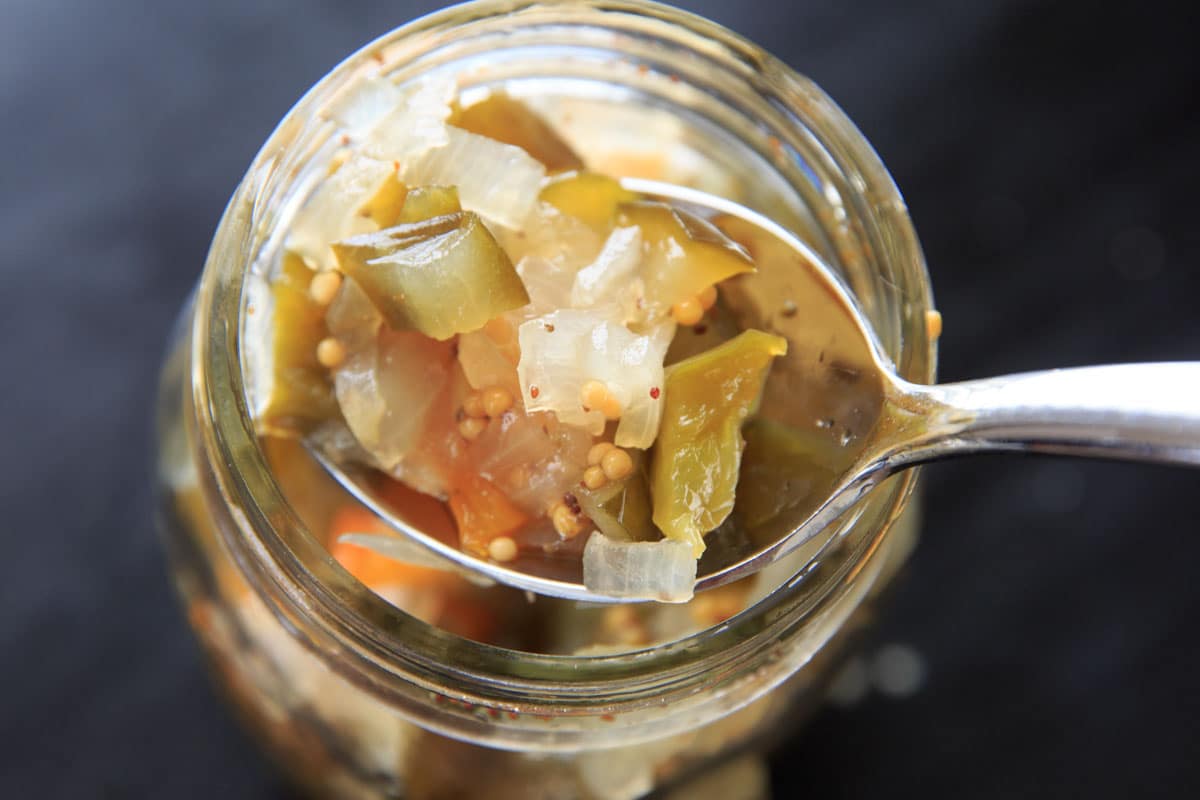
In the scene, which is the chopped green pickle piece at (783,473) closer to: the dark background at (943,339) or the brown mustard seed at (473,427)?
the brown mustard seed at (473,427)

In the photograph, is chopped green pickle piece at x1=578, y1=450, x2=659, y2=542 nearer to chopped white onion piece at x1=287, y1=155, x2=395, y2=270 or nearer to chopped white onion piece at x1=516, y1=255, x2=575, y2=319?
chopped white onion piece at x1=516, y1=255, x2=575, y2=319

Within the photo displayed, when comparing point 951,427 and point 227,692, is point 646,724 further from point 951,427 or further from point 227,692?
point 227,692

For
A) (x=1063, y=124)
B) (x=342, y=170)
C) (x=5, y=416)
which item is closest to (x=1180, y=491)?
(x=1063, y=124)

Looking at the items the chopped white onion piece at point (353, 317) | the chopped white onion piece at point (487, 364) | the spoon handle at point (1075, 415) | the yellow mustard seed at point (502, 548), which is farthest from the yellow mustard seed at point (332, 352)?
the spoon handle at point (1075, 415)

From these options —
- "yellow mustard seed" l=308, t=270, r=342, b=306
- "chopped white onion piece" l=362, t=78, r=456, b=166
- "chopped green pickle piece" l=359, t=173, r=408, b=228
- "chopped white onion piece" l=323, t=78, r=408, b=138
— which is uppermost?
"chopped white onion piece" l=323, t=78, r=408, b=138

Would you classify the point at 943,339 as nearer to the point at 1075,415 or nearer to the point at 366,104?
the point at 1075,415

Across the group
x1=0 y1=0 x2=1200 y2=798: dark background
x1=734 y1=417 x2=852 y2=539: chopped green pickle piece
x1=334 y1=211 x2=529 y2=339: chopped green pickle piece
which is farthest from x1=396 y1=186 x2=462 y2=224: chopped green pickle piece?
x1=0 y1=0 x2=1200 y2=798: dark background

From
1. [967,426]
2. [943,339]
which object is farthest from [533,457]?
[943,339]
